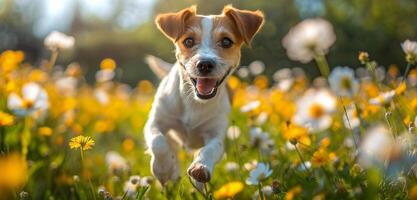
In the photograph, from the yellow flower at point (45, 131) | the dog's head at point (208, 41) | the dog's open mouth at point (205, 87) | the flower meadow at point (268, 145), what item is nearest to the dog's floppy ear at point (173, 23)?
the dog's head at point (208, 41)

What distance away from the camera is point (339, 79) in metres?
2.69

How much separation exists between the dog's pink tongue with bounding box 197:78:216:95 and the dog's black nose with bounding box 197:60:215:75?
153 mm

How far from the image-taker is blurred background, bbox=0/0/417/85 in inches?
555

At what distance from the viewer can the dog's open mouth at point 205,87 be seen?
3910 mm

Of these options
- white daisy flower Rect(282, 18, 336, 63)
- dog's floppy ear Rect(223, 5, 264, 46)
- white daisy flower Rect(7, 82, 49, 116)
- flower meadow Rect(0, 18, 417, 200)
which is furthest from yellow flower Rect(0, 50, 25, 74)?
white daisy flower Rect(282, 18, 336, 63)

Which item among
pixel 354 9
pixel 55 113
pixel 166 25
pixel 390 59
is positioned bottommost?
pixel 390 59

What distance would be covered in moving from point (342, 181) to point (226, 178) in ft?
4.96

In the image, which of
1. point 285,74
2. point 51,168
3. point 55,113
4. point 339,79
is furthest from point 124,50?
point 339,79

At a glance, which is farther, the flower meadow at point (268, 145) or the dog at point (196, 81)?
the dog at point (196, 81)

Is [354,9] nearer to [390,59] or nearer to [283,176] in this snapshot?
[390,59]

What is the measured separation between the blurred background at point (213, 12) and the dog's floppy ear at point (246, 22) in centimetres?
374

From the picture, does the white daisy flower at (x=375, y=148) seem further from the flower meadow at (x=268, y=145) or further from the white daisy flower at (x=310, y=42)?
the white daisy flower at (x=310, y=42)

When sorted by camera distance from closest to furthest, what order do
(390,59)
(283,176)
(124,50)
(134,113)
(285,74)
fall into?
(283,176) < (285,74) < (134,113) < (390,59) < (124,50)

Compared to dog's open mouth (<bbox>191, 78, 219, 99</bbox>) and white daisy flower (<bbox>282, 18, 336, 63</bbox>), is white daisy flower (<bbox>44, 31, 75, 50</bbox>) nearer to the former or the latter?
dog's open mouth (<bbox>191, 78, 219, 99</bbox>)
